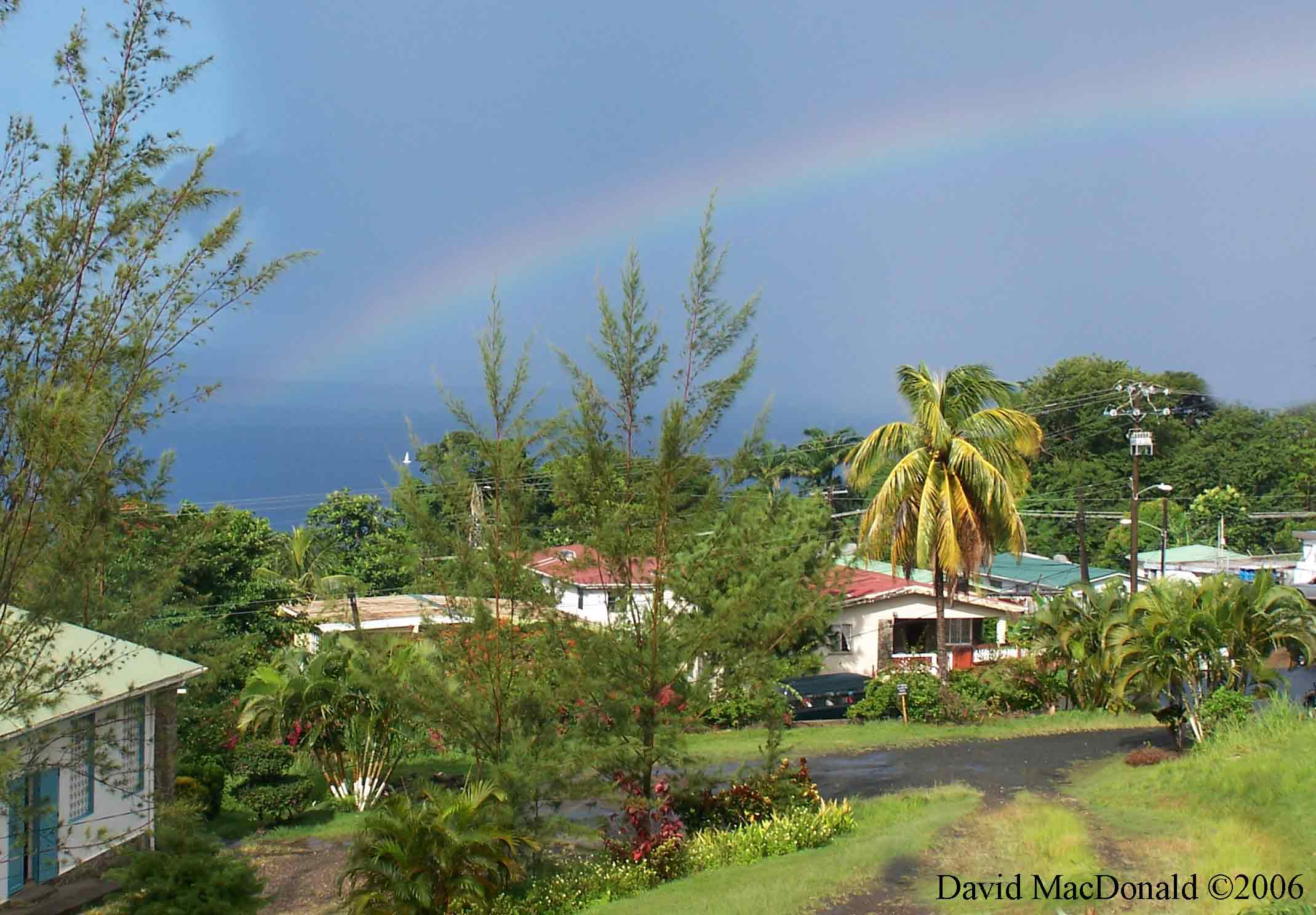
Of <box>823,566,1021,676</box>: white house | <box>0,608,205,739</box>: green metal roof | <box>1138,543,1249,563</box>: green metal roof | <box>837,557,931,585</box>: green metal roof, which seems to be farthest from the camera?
<box>1138,543,1249,563</box>: green metal roof

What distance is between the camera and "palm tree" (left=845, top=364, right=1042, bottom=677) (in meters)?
25.1

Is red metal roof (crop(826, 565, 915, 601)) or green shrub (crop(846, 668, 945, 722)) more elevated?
red metal roof (crop(826, 565, 915, 601))

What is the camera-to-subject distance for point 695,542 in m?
14.3

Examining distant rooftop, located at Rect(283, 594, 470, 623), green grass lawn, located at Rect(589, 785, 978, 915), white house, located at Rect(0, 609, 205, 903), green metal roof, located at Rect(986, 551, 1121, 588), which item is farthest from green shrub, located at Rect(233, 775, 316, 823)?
green metal roof, located at Rect(986, 551, 1121, 588)

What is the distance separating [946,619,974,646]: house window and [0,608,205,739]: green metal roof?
25.7 metres

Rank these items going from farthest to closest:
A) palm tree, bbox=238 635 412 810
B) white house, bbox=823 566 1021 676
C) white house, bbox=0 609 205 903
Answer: white house, bbox=823 566 1021 676 < palm tree, bbox=238 635 412 810 < white house, bbox=0 609 205 903

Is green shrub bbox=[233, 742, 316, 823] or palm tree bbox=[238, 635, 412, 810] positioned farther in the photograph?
palm tree bbox=[238, 635, 412, 810]

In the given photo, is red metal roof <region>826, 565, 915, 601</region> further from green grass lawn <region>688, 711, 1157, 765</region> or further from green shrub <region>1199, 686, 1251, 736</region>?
green shrub <region>1199, 686, 1251, 736</region>

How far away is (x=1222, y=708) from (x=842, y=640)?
15529 millimetres

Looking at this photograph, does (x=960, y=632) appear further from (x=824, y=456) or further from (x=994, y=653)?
(x=824, y=456)

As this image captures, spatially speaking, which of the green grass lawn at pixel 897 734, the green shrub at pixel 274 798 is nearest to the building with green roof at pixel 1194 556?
the green grass lawn at pixel 897 734

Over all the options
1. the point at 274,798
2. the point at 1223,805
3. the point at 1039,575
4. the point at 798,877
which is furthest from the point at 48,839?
the point at 1039,575

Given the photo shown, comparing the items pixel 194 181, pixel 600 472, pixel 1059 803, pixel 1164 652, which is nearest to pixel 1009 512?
pixel 1164 652

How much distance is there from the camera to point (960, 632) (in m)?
36.0
